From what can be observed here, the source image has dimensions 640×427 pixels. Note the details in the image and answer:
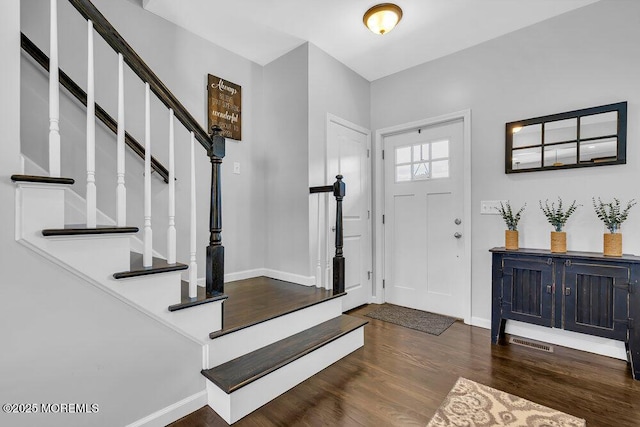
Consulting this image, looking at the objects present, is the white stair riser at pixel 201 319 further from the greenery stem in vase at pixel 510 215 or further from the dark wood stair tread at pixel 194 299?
the greenery stem in vase at pixel 510 215

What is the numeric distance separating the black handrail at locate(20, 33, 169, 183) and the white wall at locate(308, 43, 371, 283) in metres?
1.36

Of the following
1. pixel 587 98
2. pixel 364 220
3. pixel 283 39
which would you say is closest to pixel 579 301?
pixel 587 98

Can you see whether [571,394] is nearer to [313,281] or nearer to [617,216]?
[617,216]

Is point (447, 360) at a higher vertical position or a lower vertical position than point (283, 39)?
lower

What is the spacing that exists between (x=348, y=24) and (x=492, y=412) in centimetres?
309

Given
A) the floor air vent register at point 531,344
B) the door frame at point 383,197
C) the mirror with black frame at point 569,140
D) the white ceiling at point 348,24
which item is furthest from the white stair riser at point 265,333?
the white ceiling at point 348,24

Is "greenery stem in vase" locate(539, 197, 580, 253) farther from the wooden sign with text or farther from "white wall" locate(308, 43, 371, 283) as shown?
the wooden sign with text

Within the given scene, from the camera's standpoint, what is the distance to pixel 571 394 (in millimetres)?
1799

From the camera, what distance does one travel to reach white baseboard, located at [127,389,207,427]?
57.8 inches

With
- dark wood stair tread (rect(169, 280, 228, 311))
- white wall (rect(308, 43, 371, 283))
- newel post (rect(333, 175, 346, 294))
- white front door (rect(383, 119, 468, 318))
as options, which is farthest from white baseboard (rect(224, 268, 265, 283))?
white front door (rect(383, 119, 468, 318))

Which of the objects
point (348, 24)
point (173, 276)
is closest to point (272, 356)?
point (173, 276)

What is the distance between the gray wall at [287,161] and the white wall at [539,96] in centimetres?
135

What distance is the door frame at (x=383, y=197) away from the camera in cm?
298

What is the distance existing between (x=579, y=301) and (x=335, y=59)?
3.13 m
